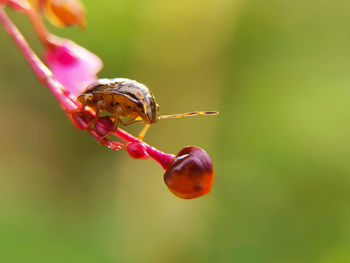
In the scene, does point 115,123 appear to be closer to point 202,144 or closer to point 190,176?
point 190,176

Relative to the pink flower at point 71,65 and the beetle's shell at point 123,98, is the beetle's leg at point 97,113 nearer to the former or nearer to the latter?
the beetle's shell at point 123,98

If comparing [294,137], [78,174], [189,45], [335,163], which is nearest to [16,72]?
[78,174]

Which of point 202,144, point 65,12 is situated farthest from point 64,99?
point 202,144

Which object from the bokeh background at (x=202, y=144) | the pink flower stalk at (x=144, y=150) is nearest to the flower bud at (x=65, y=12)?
the pink flower stalk at (x=144, y=150)

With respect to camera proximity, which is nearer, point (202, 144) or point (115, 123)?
point (115, 123)

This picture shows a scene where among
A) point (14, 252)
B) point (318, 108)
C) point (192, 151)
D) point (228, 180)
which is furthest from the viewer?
point (318, 108)

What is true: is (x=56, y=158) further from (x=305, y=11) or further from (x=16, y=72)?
(x=305, y=11)

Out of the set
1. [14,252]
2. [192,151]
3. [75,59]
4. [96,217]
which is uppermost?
[96,217]
